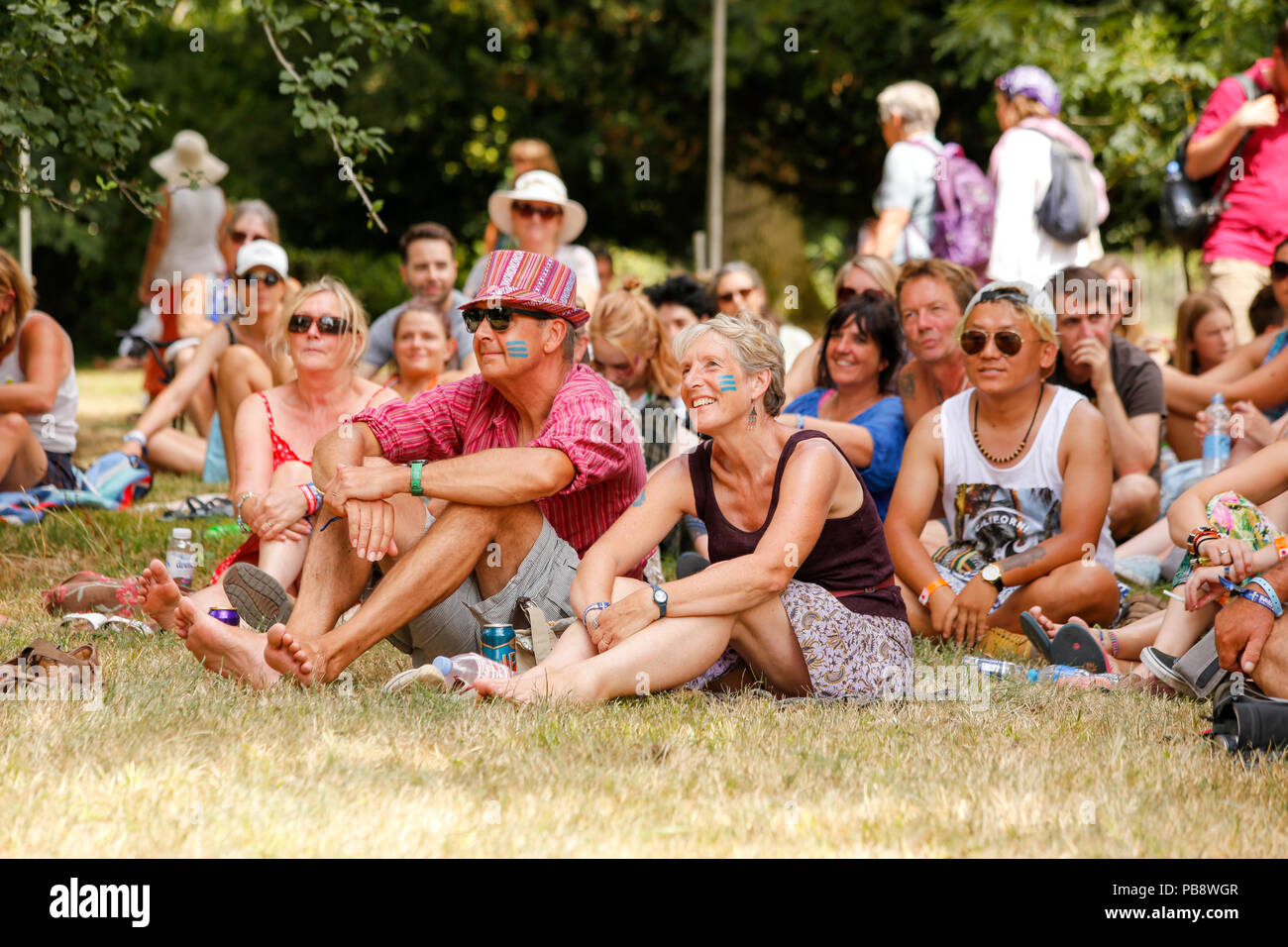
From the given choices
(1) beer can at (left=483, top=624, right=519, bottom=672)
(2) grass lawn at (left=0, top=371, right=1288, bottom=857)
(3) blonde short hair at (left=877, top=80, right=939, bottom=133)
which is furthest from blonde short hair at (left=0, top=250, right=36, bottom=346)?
(3) blonde short hair at (left=877, top=80, right=939, bottom=133)

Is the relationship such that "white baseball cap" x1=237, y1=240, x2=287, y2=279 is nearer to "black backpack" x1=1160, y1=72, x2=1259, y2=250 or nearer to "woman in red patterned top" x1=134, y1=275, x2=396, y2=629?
"woman in red patterned top" x1=134, y1=275, x2=396, y2=629

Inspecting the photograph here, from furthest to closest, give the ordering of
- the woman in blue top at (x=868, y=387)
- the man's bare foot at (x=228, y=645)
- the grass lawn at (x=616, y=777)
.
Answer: the woman in blue top at (x=868, y=387), the man's bare foot at (x=228, y=645), the grass lawn at (x=616, y=777)

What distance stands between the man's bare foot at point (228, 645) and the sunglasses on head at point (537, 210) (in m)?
4.81

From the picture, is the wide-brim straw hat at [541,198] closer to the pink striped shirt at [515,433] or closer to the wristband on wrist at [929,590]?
the pink striped shirt at [515,433]

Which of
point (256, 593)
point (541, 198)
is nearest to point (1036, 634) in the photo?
point (256, 593)

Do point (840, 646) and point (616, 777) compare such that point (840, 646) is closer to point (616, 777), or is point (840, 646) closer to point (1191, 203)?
point (616, 777)

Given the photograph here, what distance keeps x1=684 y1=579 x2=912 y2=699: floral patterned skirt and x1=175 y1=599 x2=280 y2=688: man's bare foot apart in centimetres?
129

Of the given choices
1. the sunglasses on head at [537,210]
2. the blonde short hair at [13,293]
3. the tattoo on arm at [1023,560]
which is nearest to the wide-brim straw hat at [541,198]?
the sunglasses on head at [537,210]

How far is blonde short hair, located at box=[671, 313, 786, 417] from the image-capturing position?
4.16m

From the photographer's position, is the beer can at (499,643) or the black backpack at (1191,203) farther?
the black backpack at (1191,203)

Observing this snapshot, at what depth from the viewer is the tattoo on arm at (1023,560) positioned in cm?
500

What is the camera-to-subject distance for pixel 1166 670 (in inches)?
167
